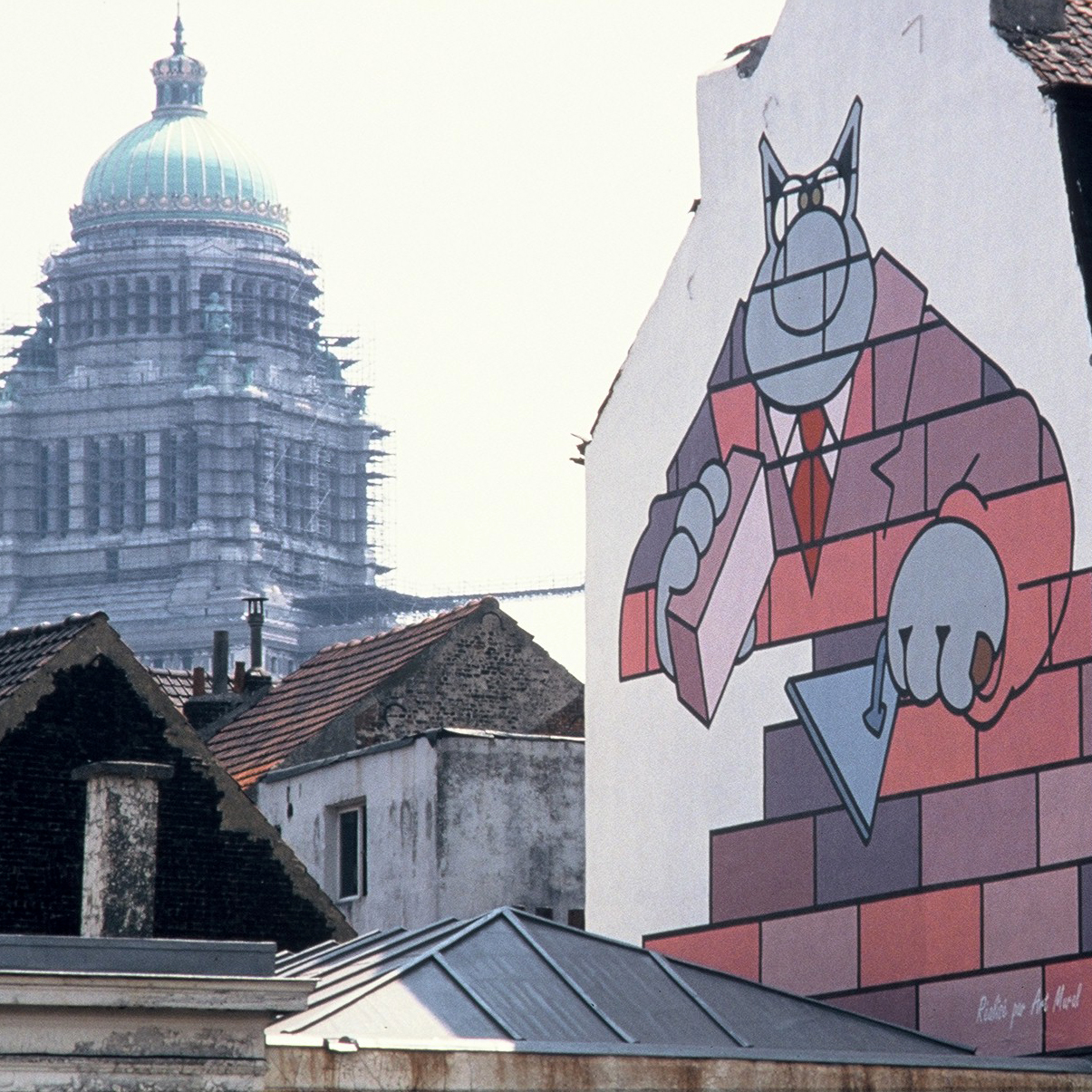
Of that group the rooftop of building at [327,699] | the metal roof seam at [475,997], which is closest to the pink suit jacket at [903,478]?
the metal roof seam at [475,997]

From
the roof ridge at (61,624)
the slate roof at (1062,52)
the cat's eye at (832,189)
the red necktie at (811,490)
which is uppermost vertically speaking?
the slate roof at (1062,52)

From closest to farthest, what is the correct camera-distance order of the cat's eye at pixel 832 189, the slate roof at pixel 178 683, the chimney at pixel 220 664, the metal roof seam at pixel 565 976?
1. the metal roof seam at pixel 565 976
2. the cat's eye at pixel 832 189
3. the slate roof at pixel 178 683
4. the chimney at pixel 220 664

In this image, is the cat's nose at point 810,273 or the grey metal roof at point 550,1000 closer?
the grey metal roof at point 550,1000

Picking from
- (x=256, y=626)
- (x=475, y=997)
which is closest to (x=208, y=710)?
(x=256, y=626)

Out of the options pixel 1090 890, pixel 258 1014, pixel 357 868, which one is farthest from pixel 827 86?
pixel 357 868

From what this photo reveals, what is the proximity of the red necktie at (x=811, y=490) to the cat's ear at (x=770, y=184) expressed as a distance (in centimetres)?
205

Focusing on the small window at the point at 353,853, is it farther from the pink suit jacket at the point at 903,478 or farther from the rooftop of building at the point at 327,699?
the pink suit jacket at the point at 903,478

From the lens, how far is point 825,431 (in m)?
29.1

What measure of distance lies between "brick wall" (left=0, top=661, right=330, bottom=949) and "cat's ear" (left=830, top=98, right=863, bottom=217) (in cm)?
816

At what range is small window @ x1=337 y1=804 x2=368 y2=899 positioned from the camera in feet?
136

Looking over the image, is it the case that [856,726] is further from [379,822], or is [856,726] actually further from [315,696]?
[315,696]

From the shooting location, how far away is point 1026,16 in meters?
27.8

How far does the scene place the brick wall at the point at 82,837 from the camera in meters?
29.8

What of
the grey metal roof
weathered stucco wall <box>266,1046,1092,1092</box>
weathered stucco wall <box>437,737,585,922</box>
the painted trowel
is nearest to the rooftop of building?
weathered stucco wall <box>437,737,585,922</box>
